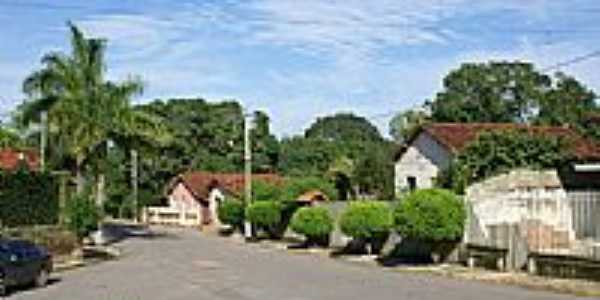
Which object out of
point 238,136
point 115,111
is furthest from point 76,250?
point 238,136

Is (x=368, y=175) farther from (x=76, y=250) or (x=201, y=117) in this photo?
(x=201, y=117)

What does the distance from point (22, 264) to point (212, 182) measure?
190 ft

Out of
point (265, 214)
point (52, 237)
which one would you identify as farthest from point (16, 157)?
point (52, 237)

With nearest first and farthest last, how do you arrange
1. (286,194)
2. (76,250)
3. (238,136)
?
(76,250), (286,194), (238,136)

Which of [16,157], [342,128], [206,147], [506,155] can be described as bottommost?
[506,155]

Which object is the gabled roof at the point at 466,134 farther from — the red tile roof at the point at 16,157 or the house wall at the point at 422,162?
the red tile roof at the point at 16,157

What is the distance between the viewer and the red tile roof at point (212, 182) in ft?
269

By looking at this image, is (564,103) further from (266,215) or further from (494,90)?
(266,215)

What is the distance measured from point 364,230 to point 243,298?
17.2m

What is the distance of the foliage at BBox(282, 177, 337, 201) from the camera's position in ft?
199

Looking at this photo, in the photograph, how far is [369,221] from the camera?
38906 mm

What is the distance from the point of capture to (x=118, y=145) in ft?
175

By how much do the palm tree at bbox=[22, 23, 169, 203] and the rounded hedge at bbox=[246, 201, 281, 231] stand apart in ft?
28.8

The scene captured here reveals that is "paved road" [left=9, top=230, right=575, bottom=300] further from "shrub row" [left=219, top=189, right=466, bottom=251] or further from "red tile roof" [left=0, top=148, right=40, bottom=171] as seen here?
"red tile roof" [left=0, top=148, right=40, bottom=171]
